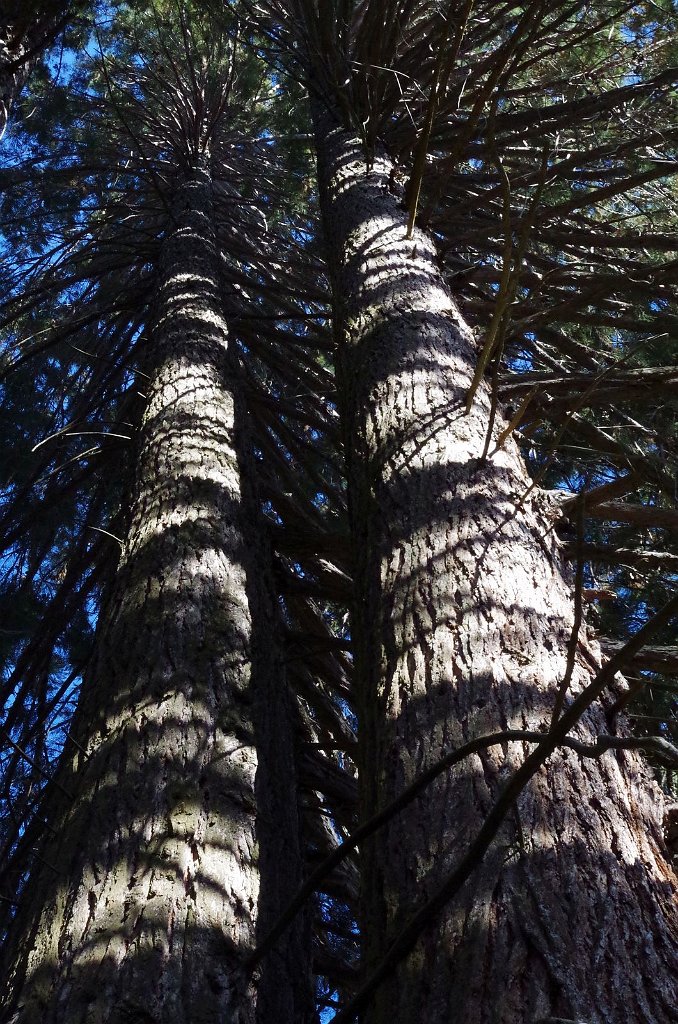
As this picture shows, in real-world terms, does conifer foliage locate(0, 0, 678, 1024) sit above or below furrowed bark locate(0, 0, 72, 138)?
below

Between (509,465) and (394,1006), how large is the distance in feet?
4.64

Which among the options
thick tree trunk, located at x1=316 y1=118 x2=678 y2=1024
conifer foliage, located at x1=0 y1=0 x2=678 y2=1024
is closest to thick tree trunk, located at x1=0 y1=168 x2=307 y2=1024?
conifer foliage, located at x1=0 y1=0 x2=678 y2=1024

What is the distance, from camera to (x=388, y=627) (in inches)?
80.2

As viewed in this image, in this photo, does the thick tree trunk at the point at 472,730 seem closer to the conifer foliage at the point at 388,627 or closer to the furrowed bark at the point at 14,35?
the conifer foliage at the point at 388,627

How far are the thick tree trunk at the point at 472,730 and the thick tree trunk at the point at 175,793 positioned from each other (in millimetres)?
435

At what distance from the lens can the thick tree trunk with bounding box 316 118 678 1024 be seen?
50.6 inches

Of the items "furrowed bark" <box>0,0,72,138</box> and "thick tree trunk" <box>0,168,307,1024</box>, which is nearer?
"thick tree trunk" <box>0,168,307,1024</box>

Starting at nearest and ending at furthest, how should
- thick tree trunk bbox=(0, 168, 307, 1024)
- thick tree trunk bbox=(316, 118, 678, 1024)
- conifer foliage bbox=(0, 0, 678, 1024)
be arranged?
thick tree trunk bbox=(316, 118, 678, 1024), conifer foliage bbox=(0, 0, 678, 1024), thick tree trunk bbox=(0, 168, 307, 1024)

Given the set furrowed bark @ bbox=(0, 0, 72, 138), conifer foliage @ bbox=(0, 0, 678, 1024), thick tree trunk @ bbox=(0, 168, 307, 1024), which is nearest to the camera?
conifer foliage @ bbox=(0, 0, 678, 1024)

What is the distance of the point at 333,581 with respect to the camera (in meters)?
3.60

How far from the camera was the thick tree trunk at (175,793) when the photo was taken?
1.80 metres

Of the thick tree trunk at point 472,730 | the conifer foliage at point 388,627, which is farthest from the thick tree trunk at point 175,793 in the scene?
the thick tree trunk at point 472,730

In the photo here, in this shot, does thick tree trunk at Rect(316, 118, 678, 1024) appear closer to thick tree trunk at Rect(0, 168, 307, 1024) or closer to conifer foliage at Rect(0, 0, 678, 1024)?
conifer foliage at Rect(0, 0, 678, 1024)

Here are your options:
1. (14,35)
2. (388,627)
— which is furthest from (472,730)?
(14,35)
